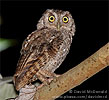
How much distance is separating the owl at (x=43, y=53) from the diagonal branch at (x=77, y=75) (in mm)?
204

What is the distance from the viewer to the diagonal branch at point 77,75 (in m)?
1.50

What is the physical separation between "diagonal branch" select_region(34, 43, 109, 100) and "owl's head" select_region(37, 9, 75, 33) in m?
0.90

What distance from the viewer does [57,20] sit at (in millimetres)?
2658

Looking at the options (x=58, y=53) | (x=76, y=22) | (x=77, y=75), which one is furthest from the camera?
(x=76, y=22)

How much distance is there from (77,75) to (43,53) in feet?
1.95

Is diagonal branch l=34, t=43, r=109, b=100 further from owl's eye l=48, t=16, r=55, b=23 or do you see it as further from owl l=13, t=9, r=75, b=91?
owl's eye l=48, t=16, r=55, b=23

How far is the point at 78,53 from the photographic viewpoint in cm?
504

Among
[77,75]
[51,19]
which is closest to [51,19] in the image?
[51,19]

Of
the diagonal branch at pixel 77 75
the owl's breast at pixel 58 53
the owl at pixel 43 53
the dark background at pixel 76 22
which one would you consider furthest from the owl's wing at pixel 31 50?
the dark background at pixel 76 22

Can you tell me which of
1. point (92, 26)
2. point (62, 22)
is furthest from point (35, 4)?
point (62, 22)

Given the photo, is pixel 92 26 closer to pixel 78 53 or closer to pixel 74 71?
pixel 78 53

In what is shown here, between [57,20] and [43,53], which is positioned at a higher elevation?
[57,20]

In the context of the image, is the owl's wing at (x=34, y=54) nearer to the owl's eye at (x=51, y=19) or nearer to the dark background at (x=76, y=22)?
the owl's eye at (x=51, y=19)

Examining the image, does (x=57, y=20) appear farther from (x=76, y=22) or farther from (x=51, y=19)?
(x=76, y=22)
